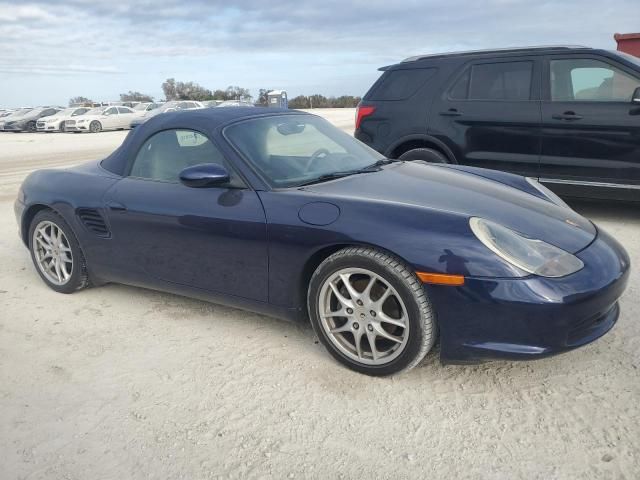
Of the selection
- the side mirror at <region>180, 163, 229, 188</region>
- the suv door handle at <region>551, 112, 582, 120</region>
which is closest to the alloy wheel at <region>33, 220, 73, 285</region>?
the side mirror at <region>180, 163, 229, 188</region>

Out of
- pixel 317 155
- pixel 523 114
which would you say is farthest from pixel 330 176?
pixel 523 114

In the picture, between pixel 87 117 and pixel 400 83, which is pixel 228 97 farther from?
pixel 400 83

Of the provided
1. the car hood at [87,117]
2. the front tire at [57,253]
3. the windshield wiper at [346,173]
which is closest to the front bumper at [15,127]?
the car hood at [87,117]

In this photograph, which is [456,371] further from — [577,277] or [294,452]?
[294,452]

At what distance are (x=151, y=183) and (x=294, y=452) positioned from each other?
2064 millimetres

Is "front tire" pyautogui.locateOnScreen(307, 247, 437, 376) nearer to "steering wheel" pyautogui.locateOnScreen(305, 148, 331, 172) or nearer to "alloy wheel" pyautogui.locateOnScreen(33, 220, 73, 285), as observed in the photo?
"steering wheel" pyautogui.locateOnScreen(305, 148, 331, 172)

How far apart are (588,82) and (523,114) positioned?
2.20 feet

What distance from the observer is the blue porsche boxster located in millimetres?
2578

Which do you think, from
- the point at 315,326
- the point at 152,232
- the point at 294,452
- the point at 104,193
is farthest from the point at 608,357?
the point at 104,193

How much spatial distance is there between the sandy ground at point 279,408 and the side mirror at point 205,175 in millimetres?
932

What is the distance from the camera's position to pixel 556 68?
579cm

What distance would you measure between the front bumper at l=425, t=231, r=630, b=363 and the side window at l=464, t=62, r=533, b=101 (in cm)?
371

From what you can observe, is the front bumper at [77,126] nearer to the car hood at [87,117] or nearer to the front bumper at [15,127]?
the car hood at [87,117]

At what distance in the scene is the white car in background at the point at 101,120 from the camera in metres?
28.7
